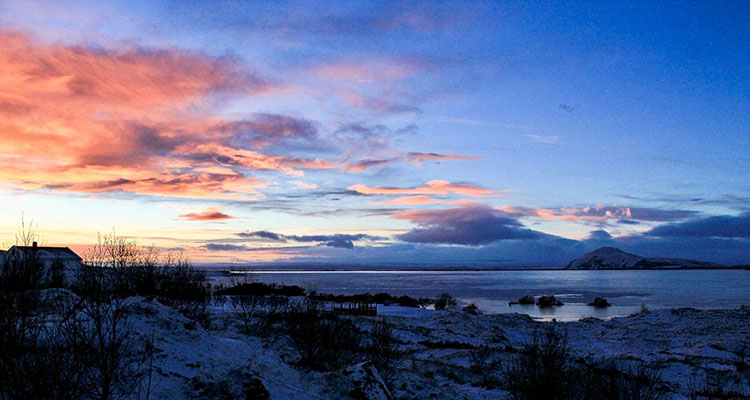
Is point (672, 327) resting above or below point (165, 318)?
below

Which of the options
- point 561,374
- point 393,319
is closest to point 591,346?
point 393,319

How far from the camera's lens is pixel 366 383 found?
12617 mm

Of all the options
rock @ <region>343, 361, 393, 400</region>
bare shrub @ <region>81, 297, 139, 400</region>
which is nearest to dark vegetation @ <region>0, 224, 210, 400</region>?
bare shrub @ <region>81, 297, 139, 400</region>

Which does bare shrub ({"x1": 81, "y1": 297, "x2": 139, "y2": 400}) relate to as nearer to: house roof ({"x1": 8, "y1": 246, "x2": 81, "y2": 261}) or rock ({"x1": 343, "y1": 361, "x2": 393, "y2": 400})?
rock ({"x1": 343, "y1": 361, "x2": 393, "y2": 400})

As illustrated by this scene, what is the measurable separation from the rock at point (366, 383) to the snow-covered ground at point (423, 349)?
0.04 metres

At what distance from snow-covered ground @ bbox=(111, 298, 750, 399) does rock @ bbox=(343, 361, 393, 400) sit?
0.12 ft

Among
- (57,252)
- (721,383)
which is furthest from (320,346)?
(57,252)

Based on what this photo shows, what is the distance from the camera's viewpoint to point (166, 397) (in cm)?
979

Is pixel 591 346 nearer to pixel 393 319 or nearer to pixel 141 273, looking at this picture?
pixel 393 319

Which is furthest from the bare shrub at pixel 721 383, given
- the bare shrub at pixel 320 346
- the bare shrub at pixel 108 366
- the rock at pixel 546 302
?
the rock at pixel 546 302

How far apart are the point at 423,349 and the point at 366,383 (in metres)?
14.0

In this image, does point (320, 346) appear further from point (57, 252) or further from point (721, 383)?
point (57, 252)

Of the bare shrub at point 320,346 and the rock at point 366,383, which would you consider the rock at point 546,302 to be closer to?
the bare shrub at point 320,346

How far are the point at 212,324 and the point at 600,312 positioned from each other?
48252 mm
